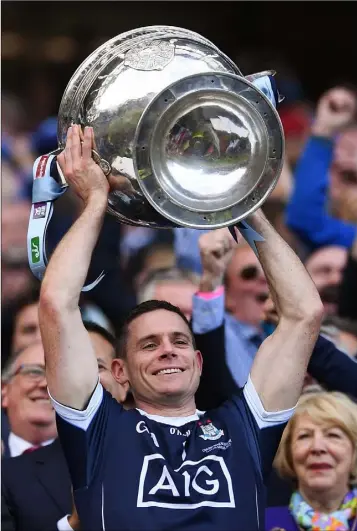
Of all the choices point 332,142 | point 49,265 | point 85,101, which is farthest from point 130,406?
point 332,142

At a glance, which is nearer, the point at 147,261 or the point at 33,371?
the point at 33,371

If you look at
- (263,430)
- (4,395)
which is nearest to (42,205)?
(263,430)

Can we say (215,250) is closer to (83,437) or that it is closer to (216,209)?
(216,209)

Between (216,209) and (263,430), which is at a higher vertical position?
(216,209)

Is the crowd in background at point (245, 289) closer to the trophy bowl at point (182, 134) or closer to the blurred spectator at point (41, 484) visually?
the blurred spectator at point (41, 484)

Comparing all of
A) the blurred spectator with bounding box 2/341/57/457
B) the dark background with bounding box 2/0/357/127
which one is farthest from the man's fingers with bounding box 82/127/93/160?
the dark background with bounding box 2/0/357/127

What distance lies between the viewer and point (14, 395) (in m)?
5.87

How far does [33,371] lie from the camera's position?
19.0ft

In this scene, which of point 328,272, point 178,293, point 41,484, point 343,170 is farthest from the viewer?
point 343,170

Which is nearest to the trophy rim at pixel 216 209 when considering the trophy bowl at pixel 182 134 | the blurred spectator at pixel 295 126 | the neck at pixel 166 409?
the trophy bowl at pixel 182 134

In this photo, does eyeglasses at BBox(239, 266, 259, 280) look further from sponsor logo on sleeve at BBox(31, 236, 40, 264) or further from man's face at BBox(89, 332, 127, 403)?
sponsor logo on sleeve at BBox(31, 236, 40, 264)

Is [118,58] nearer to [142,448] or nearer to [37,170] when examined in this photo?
[37,170]

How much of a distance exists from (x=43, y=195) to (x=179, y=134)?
53 centimetres

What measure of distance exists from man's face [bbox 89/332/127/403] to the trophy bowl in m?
1.01
